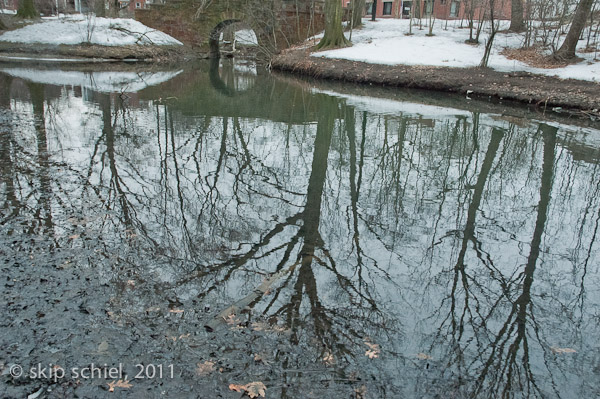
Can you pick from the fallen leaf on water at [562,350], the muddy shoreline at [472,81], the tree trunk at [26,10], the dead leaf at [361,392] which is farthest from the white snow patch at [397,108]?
the tree trunk at [26,10]

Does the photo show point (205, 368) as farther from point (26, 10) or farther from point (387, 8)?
point (387, 8)

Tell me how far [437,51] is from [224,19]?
57.0 ft

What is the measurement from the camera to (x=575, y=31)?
1883 cm

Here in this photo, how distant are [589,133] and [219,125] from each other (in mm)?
9237

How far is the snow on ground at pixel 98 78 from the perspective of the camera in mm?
16578

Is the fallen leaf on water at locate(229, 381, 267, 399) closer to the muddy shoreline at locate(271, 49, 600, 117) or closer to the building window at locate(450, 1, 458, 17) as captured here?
the muddy shoreline at locate(271, 49, 600, 117)

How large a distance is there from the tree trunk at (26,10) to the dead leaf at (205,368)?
36.1 meters

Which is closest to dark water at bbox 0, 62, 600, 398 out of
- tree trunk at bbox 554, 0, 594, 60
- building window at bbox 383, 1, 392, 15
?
tree trunk at bbox 554, 0, 594, 60

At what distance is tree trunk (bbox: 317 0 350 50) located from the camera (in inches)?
1035

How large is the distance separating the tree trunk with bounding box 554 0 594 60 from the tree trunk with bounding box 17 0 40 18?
3193cm

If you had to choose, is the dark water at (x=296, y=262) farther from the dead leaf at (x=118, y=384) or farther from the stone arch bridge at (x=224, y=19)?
the stone arch bridge at (x=224, y=19)

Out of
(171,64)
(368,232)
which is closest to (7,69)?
(171,64)

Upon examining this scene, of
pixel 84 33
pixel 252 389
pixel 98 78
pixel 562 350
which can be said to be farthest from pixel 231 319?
pixel 84 33

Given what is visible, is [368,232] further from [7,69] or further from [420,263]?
[7,69]
